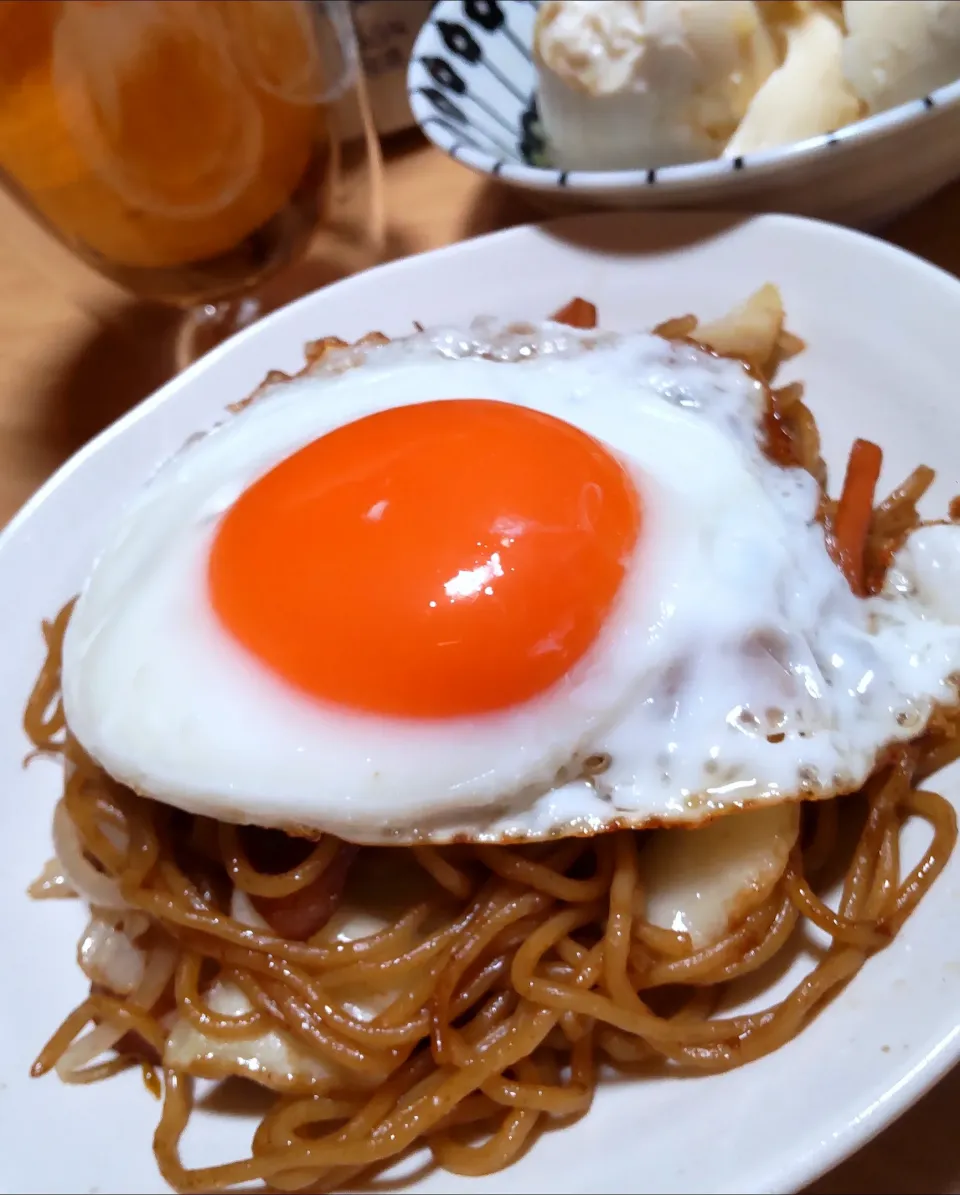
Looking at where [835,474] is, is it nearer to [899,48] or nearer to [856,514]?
[856,514]

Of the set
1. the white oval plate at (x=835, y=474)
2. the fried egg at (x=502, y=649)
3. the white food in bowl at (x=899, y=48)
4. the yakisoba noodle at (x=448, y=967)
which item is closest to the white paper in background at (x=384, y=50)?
the white oval plate at (x=835, y=474)

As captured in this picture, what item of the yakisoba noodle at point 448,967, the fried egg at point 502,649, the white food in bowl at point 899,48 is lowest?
the yakisoba noodle at point 448,967

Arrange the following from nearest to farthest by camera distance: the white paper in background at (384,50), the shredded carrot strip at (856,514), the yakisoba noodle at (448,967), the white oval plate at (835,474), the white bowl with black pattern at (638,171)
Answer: the white oval plate at (835,474) < the yakisoba noodle at (448,967) < the shredded carrot strip at (856,514) < the white bowl with black pattern at (638,171) < the white paper in background at (384,50)

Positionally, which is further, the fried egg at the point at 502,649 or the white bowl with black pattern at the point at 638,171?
the white bowl with black pattern at the point at 638,171

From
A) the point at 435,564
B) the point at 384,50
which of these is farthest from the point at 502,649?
the point at 384,50

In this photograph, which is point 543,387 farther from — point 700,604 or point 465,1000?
point 465,1000

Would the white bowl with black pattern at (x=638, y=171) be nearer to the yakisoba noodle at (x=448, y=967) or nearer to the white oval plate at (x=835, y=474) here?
the white oval plate at (x=835, y=474)

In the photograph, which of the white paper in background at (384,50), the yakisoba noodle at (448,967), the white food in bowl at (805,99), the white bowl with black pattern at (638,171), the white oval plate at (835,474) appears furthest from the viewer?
the white paper in background at (384,50)
